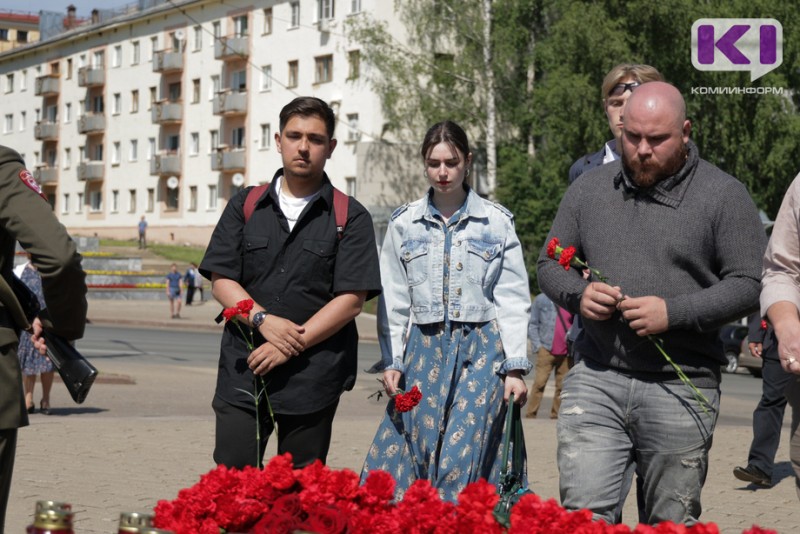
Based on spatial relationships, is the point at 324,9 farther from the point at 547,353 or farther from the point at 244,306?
the point at 244,306

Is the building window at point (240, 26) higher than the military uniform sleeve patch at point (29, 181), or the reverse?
the building window at point (240, 26)

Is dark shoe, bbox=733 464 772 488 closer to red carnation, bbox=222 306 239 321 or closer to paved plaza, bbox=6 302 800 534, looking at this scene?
paved plaza, bbox=6 302 800 534

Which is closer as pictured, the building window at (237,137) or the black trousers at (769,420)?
the black trousers at (769,420)

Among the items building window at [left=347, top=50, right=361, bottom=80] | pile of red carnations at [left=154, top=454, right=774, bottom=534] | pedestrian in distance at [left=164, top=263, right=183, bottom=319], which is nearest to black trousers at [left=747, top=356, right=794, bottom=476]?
pile of red carnations at [left=154, top=454, right=774, bottom=534]

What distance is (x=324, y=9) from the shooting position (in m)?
61.3

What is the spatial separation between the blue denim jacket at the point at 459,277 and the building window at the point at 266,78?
6074 centimetres

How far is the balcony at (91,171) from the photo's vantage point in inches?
3246

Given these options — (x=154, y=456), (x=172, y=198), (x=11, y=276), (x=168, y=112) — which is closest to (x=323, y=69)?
(x=168, y=112)

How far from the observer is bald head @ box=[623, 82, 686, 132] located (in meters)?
4.58

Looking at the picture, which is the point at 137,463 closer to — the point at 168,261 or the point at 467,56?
the point at 467,56

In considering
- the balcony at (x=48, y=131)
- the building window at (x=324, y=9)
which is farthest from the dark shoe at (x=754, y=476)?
the balcony at (x=48, y=131)

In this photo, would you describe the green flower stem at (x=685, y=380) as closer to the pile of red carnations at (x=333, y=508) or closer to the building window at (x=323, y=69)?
the pile of red carnations at (x=333, y=508)

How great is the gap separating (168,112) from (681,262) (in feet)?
234

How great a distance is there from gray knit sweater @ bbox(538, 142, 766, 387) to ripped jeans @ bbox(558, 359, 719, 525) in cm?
9
